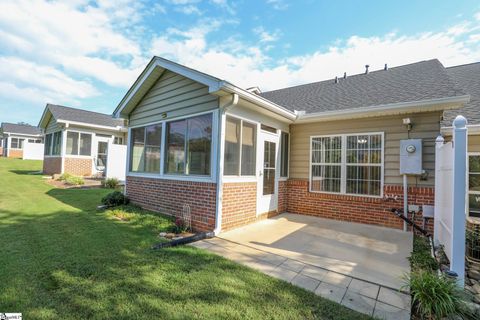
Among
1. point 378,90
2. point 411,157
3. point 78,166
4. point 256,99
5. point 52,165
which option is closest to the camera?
point 256,99

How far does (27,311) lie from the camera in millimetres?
2309

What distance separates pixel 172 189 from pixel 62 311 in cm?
389

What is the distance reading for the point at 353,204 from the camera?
6422 mm

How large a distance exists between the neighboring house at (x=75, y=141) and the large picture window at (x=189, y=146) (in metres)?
9.38

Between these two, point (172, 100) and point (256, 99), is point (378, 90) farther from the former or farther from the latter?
point (172, 100)

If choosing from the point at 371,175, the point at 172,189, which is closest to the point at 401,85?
the point at 371,175

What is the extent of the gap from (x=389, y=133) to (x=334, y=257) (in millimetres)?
3793

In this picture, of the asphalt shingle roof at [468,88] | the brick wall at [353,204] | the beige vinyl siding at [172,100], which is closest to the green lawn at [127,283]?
the beige vinyl siding at [172,100]

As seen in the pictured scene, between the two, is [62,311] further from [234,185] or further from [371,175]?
[371,175]

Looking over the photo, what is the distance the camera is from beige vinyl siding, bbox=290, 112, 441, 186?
17.9 ft

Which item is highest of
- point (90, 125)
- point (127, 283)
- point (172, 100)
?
point (90, 125)

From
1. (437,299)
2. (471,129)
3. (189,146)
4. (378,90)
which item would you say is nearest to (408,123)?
(471,129)

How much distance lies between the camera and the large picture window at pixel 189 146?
5480 millimetres

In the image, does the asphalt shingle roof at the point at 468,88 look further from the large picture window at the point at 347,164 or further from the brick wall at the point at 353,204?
the brick wall at the point at 353,204
